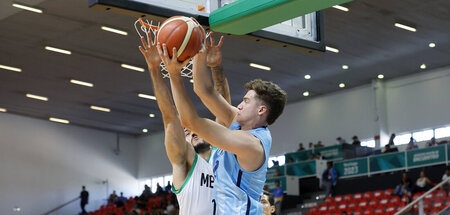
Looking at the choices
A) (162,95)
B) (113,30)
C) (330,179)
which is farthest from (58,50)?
(162,95)

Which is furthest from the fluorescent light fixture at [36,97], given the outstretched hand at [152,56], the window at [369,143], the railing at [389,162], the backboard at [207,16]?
the outstretched hand at [152,56]

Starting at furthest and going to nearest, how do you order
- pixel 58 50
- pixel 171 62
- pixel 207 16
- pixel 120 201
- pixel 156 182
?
pixel 156 182
pixel 120 201
pixel 58 50
pixel 207 16
pixel 171 62

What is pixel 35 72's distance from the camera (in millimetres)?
28344

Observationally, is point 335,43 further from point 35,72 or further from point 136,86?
point 35,72

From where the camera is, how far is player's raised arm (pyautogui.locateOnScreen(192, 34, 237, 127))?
506 cm

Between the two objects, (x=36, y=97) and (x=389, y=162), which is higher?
(x=36, y=97)

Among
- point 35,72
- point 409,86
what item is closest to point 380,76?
point 409,86

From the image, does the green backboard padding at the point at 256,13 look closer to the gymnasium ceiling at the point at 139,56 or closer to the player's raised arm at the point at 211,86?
the player's raised arm at the point at 211,86

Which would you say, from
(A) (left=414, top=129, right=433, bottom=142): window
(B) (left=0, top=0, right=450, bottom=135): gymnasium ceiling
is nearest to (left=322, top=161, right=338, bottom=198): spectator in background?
A: (B) (left=0, top=0, right=450, bottom=135): gymnasium ceiling

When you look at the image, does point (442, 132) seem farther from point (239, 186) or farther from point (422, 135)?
point (239, 186)

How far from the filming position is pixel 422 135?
2897 cm

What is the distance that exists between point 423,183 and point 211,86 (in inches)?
707

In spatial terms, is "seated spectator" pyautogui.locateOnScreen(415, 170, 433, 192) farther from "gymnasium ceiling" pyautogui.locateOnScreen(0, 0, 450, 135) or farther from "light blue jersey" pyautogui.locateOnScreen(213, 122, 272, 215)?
"light blue jersey" pyautogui.locateOnScreen(213, 122, 272, 215)

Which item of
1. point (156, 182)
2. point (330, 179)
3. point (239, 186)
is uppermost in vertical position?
point (156, 182)
